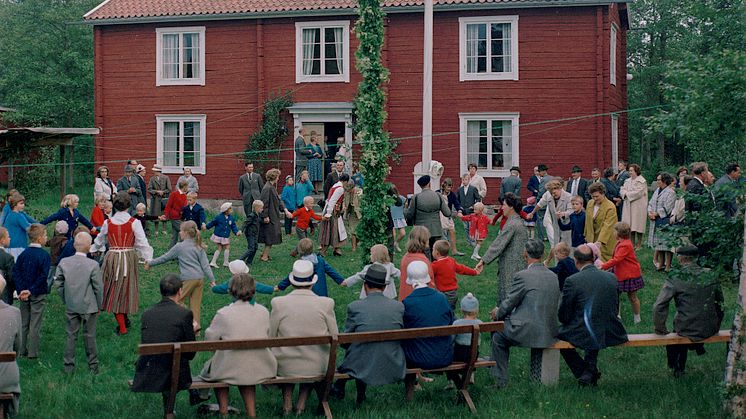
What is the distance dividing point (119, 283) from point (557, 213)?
749 cm

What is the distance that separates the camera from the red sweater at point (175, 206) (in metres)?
19.2

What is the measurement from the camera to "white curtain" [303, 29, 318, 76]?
2842 centimetres

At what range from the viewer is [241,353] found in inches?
325

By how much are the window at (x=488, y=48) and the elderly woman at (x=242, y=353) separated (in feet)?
64.9

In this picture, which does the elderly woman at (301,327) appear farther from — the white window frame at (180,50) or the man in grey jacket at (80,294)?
the white window frame at (180,50)

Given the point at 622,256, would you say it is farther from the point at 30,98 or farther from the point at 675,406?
the point at 30,98

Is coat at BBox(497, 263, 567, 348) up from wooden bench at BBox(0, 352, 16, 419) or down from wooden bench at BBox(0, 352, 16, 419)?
up

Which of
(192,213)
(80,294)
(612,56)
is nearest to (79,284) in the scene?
(80,294)

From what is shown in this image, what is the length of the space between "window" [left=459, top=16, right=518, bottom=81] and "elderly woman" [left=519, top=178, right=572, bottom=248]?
455 inches

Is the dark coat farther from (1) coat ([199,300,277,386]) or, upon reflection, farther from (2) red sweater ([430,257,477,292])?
(2) red sweater ([430,257,477,292])

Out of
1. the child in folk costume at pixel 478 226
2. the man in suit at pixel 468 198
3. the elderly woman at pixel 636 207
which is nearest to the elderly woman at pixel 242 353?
the child in folk costume at pixel 478 226

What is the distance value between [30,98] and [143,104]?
1523cm

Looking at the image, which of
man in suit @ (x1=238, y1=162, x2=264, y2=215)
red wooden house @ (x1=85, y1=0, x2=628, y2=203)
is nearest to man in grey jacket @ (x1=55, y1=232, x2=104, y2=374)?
man in suit @ (x1=238, y1=162, x2=264, y2=215)

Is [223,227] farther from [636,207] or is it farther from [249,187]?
[636,207]
